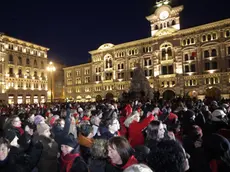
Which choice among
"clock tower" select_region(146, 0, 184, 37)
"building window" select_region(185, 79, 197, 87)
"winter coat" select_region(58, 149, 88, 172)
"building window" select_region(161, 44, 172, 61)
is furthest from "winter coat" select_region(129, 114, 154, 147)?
"clock tower" select_region(146, 0, 184, 37)

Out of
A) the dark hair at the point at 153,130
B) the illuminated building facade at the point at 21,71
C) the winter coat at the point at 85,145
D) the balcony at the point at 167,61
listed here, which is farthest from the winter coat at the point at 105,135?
the illuminated building facade at the point at 21,71

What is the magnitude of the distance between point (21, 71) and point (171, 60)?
3757 centimetres

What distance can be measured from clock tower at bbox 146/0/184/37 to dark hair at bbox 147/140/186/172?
A: 4734cm

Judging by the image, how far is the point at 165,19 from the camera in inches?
1914

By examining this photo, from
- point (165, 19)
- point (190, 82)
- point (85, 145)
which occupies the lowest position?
point (85, 145)

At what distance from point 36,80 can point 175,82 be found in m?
37.1

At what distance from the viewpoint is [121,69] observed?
55062 mm

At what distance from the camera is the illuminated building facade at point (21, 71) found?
49000mm

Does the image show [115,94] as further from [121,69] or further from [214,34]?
[214,34]

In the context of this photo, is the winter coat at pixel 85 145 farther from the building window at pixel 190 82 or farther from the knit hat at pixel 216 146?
the building window at pixel 190 82

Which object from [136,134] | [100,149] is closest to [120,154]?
[100,149]

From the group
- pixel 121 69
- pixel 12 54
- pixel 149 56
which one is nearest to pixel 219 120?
pixel 149 56

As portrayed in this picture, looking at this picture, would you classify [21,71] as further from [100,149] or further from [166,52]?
[100,149]

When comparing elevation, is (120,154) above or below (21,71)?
below
